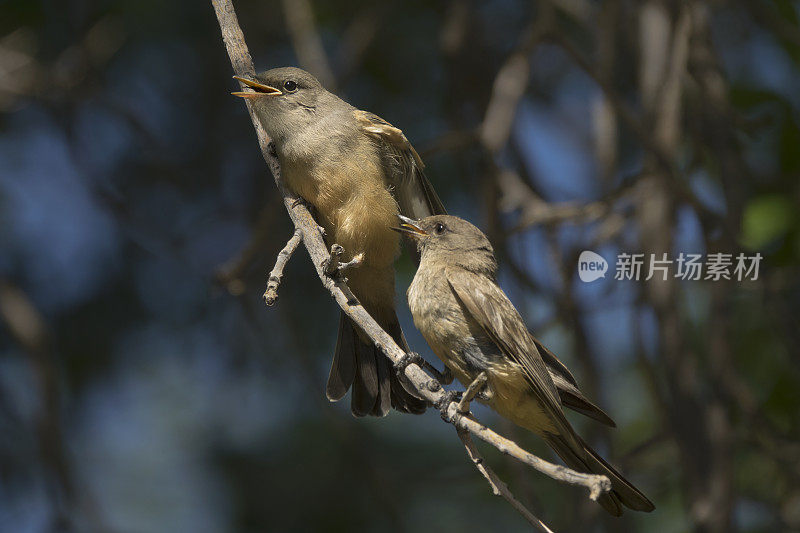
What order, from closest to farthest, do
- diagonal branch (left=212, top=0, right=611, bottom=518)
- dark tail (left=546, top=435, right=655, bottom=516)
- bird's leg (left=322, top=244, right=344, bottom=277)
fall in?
diagonal branch (left=212, top=0, right=611, bottom=518)
dark tail (left=546, top=435, right=655, bottom=516)
bird's leg (left=322, top=244, right=344, bottom=277)

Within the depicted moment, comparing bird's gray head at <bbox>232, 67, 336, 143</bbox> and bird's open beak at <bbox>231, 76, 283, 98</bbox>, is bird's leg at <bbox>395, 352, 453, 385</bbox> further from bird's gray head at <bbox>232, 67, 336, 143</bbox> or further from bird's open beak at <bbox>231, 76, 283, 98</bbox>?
bird's open beak at <bbox>231, 76, 283, 98</bbox>

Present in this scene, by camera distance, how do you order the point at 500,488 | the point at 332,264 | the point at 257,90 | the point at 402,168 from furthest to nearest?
the point at 402,168 → the point at 257,90 → the point at 332,264 → the point at 500,488

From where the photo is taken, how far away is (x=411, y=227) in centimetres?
404

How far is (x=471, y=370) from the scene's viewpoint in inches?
131

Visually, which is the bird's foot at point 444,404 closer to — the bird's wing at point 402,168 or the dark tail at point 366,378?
the dark tail at point 366,378

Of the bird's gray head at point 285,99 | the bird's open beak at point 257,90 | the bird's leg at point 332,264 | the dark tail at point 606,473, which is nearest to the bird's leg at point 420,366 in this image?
the bird's leg at point 332,264

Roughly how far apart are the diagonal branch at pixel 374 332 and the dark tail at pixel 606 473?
20.2 inches

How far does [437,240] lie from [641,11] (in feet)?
7.54

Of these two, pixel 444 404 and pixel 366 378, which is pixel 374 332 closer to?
pixel 444 404

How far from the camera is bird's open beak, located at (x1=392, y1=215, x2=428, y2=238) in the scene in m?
3.94

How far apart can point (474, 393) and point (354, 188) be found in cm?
122

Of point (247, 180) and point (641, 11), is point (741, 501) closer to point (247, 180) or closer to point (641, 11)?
point (641, 11)

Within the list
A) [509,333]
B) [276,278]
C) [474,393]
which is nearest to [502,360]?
[509,333]

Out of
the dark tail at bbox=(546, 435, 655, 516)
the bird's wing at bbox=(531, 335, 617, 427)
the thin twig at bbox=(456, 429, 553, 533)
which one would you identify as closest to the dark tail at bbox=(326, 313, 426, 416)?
the bird's wing at bbox=(531, 335, 617, 427)
